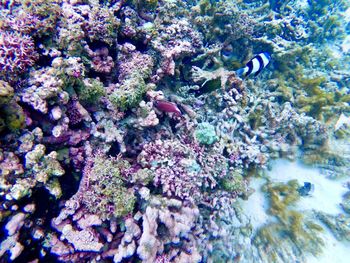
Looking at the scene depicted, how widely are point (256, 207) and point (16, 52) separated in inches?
169

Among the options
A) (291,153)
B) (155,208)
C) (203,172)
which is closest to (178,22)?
(203,172)

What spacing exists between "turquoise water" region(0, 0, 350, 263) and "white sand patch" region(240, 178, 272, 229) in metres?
0.02

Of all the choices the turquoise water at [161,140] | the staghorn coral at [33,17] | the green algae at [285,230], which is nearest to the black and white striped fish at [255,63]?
the turquoise water at [161,140]

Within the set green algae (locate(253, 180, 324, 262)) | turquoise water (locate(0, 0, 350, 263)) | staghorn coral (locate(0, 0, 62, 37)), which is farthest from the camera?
green algae (locate(253, 180, 324, 262))

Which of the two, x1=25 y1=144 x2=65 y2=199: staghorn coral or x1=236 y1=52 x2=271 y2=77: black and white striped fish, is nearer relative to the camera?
x1=25 y1=144 x2=65 y2=199: staghorn coral

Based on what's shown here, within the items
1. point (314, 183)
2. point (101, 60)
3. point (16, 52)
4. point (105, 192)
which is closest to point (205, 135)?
point (105, 192)

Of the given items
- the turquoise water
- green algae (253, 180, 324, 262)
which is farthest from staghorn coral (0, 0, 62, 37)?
green algae (253, 180, 324, 262)

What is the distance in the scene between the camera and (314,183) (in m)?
4.79

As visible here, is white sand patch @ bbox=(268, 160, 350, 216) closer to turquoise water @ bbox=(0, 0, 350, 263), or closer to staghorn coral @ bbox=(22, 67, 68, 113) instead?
turquoise water @ bbox=(0, 0, 350, 263)

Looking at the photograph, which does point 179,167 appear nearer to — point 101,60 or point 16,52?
point 101,60

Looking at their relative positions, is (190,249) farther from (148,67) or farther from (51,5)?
(51,5)

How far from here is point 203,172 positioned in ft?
11.4

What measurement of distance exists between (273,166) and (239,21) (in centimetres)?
310

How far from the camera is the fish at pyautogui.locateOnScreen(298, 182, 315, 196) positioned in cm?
445
